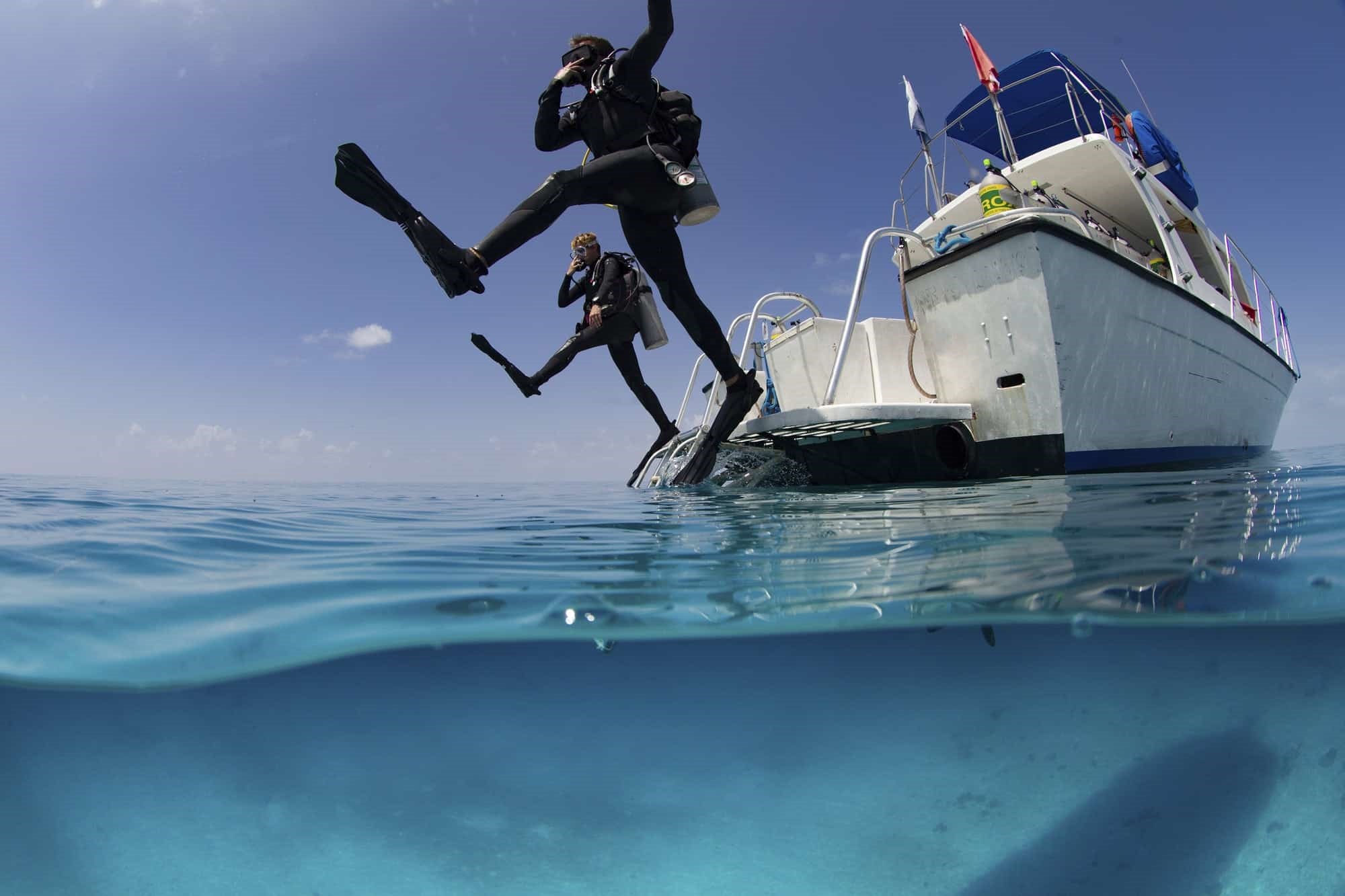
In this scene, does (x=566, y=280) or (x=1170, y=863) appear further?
(x=566, y=280)

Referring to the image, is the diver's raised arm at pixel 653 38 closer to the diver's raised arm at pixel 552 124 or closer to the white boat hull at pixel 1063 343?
the diver's raised arm at pixel 552 124

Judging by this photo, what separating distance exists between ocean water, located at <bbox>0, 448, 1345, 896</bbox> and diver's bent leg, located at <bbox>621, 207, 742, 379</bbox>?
5.69 feet

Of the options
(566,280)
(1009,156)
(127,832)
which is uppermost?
(1009,156)

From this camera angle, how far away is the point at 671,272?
3535mm

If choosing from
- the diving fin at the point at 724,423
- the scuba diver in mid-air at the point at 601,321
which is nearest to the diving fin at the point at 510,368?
the scuba diver in mid-air at the point at 601,321

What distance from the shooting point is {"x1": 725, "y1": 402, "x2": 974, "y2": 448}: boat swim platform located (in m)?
4.32

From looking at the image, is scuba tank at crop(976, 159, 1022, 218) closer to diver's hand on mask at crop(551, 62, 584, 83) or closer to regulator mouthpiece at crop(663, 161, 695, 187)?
regulator mouthpiece at crop(663, 161, 695, 187)

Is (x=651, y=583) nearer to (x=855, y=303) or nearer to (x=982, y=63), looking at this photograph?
(x=855, y=303)

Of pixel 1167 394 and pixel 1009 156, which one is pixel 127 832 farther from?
pixel 1009 156

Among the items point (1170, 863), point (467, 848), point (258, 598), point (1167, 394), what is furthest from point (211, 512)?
point (1167, 394)

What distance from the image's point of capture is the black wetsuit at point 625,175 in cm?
281

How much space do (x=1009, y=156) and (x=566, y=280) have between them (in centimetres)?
574

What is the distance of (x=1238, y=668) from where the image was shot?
87.9 inches

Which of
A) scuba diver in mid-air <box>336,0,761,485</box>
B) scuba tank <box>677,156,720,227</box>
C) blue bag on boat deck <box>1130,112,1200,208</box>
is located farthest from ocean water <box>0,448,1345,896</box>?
blue bag on boat deck <box>1130,112,1200,208</box>
